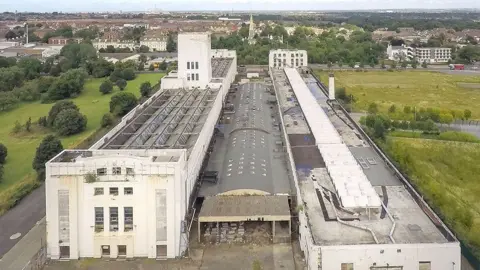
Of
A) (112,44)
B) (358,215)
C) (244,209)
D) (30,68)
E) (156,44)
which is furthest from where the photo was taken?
(112,44)

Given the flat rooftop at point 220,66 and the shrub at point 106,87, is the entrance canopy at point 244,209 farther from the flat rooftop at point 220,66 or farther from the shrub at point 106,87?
the shrub at point 106,87

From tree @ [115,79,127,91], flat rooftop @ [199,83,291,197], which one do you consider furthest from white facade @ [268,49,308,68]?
flat rooftop @ [199,83,291,197]

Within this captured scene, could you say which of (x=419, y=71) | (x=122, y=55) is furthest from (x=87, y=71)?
(x=419, y=71)

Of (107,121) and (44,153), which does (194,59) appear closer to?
(107,121)

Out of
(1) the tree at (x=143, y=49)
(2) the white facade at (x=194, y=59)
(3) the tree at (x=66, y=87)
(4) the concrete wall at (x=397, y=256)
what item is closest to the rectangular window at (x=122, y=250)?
(4) the concrete wall at (x=397, y=256)

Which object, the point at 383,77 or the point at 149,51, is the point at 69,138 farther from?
the point at 149,51

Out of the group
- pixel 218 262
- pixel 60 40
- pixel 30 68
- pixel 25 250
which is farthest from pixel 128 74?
pixel 218 262
